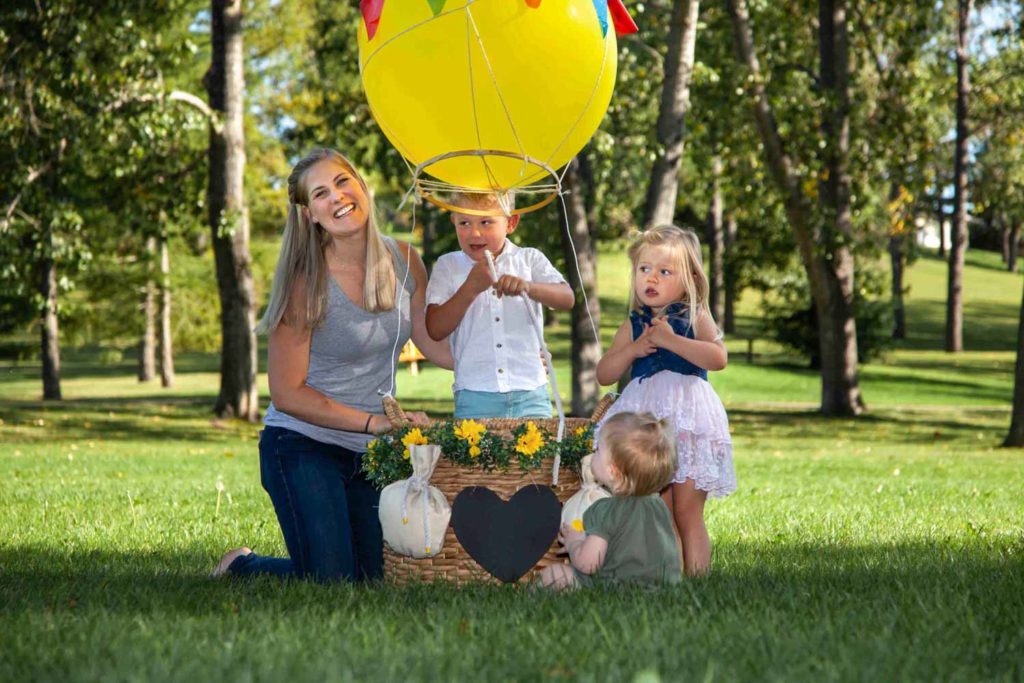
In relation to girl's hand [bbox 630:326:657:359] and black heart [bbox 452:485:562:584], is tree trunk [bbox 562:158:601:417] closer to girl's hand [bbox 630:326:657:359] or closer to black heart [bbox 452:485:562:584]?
girl's hand [bbox 630:326:657:359]

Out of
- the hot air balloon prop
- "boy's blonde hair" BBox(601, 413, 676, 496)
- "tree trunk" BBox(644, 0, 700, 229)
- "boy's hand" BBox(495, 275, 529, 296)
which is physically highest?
"tree trunk" BBox(644, 0, 700, 229)

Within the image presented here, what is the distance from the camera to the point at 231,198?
16.8 metres

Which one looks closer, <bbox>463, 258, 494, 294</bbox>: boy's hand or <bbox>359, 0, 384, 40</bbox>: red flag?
<bbox>359, 0, 384, 40</bbox>: red flag

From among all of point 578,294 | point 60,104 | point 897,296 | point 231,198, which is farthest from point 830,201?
point 897,296

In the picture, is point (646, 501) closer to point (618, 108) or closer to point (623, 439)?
point (623, 439)

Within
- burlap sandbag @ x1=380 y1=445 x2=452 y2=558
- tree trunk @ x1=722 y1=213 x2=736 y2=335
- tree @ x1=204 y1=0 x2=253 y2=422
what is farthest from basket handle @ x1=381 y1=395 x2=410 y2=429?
tree trunk @ x1=722 y1=213 x2=736 y2=335

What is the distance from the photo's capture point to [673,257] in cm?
526

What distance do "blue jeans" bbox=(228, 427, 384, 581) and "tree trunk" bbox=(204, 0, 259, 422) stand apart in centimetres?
1095

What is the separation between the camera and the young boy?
5.36m

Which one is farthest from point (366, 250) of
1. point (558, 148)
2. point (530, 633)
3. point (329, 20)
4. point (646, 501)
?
point (329, 20)

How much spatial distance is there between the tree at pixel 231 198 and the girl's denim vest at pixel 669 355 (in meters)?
11.3

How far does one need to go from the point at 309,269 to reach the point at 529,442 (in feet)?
4.19

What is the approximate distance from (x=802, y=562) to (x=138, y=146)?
11774 millimetres

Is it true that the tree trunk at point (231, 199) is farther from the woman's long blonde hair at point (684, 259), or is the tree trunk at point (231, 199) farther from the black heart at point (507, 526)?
the black heart at point (507, 526)
